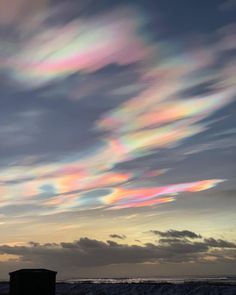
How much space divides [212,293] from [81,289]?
2852 centimetres

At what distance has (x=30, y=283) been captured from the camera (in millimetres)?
37281

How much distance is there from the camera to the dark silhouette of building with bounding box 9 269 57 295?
122 feet

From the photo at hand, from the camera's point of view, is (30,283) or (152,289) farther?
(152,289)

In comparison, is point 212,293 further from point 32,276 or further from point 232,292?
point 32,276

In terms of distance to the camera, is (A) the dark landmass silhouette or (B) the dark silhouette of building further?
(A) the dark landmass silhouette

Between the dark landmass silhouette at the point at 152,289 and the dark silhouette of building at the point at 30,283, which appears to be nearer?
the dark silhouette of building at the point at 30,283

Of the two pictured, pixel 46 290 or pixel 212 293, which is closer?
pixel 46 290

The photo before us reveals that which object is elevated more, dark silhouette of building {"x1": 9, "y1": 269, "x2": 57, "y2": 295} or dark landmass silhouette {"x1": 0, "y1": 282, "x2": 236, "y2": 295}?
dark silhouette of building {"x1": 9, "y1": 269, "x2": 57, "y2": 295}

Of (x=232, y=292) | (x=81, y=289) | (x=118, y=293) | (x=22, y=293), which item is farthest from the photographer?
(x=81, y=289)

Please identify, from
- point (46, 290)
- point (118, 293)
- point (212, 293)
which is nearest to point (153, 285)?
point (118, 293)

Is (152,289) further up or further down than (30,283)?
further down

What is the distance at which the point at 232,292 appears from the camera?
75125mm

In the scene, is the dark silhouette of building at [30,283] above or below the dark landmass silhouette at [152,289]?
above

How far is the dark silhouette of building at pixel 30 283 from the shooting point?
37.1 m
